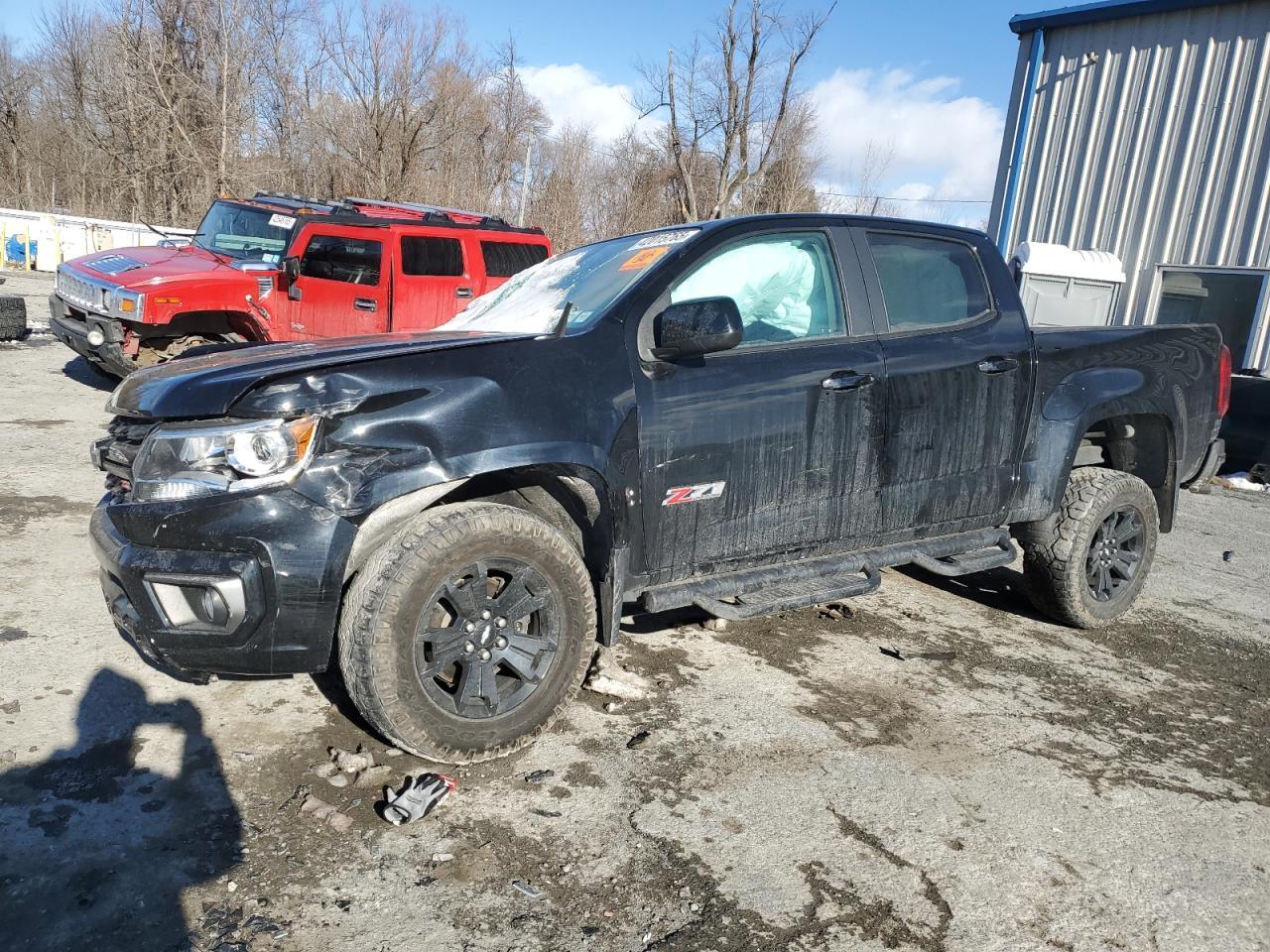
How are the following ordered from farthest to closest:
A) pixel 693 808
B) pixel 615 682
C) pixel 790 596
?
pixel 615 682
pixel 790 596
pixel 693 808

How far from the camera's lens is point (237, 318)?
8.67 m

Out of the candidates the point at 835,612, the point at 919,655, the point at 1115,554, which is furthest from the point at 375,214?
the point at 1115,554

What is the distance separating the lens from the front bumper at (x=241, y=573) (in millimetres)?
2625

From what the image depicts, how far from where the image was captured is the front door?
325 centimetres

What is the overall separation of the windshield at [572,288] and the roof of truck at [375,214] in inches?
219

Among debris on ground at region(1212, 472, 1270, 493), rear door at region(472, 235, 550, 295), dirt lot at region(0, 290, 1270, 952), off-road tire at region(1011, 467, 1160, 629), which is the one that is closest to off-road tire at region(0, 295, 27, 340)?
rear door at region(472, 235, 550, 295)

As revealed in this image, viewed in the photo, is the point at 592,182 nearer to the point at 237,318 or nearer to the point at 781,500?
the point at 237,318

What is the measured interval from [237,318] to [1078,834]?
27.0 ft

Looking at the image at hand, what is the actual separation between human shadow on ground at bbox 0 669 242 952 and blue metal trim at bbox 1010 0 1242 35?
1451cm

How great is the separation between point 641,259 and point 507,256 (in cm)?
703


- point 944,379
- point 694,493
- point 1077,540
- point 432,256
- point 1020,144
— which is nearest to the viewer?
point 694,493

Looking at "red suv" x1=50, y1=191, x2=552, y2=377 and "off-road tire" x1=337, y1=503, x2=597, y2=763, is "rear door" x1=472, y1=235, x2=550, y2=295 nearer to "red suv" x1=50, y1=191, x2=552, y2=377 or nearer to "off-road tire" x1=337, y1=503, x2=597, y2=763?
"red suv" x1=50, y1=191, x2=552, y2=377

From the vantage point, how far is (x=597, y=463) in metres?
3.07

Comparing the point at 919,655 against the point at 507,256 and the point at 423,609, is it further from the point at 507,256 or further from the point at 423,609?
the point at 507,256
